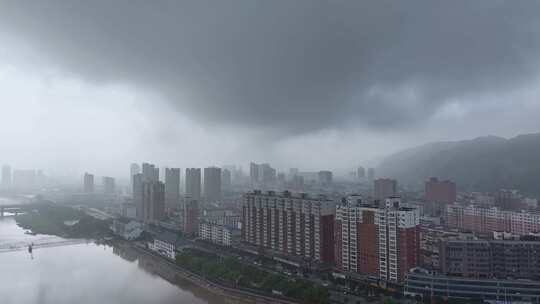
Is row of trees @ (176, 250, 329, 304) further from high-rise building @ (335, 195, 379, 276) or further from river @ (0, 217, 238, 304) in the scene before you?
high-rise building @ (335, 195, 379, 276)

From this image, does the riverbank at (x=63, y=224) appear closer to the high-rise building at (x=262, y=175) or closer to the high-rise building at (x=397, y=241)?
the high-rise building at (x=397, y=241)

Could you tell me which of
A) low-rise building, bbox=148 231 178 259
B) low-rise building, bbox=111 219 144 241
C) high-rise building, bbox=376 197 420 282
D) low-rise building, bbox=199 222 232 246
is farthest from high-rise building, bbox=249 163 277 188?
high-rise building, bbox=376 197 420 282

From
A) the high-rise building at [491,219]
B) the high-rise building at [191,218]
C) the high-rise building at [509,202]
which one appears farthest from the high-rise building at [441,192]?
the high-rise building at [191,218]

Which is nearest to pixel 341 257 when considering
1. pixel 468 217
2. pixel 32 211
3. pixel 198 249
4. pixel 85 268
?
pixel 198 249

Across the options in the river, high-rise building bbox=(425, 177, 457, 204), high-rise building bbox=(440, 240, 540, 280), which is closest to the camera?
high-rise building bbox=(440, 240, 540, 280)

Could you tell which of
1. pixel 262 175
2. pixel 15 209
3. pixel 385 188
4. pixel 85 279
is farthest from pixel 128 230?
pixel 262 175

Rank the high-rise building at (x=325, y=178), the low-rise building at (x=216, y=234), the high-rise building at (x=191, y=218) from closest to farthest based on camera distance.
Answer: the low-rise building at (x=216, y=234) → the high-rise building at (x=191, y=218) → the high-rise building at (x=325, y=178)

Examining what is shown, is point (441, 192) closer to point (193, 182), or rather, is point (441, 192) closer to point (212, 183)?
point (212, 183)
